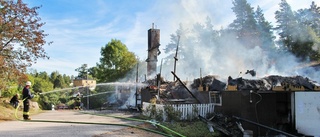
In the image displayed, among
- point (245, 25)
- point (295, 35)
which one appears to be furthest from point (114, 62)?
point (295, 35)

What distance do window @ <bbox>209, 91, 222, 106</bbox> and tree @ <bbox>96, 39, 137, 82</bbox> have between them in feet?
78.5

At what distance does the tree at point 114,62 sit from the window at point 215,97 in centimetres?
2392

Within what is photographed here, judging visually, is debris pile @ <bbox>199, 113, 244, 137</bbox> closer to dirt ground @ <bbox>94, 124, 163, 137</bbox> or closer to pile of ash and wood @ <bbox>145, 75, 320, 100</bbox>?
pile of ash and wood @ <bbox>145, 75, 320, 100</bbox>

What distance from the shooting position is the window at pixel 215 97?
15.3 metres

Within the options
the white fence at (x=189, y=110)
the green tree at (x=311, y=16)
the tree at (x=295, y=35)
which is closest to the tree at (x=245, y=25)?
the tree at (x=295, y=35)

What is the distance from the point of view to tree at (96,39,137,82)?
3900cm

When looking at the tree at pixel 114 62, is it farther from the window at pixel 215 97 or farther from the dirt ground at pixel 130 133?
the dirt ground at pixel 130 133

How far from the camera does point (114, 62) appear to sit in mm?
39594

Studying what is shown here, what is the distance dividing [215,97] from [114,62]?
25.9 meters

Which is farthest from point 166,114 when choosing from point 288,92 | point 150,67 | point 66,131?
point 150,67

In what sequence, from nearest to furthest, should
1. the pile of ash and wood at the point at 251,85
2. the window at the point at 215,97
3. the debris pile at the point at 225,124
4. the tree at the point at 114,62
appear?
the debris pile at the point at 225,124
the pile of ash and wood at the point at 251,85
the window at the point at 215,97
the tree at the point at 114,62

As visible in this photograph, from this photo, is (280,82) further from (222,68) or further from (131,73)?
(131,73)

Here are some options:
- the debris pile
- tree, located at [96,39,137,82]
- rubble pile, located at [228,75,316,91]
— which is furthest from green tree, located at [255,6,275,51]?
the debris pile

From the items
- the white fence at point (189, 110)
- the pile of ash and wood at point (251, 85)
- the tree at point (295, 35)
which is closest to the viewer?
the pile of ash and wood at point (251, 85)
